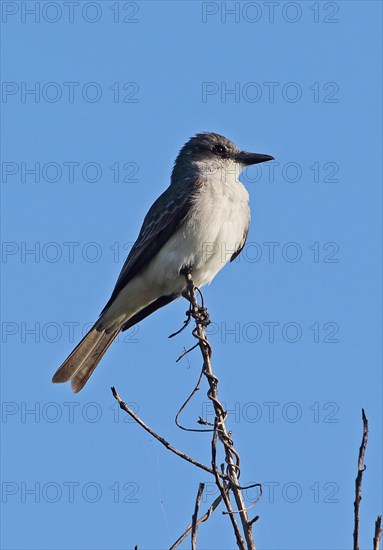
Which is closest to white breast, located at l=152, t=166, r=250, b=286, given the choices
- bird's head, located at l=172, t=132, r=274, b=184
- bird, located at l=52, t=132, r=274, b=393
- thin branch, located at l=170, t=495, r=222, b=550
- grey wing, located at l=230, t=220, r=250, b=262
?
bird, located at l=52, t=132, r=274, b=393

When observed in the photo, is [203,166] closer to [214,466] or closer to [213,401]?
[213,401]

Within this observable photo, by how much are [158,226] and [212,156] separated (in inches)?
46.2

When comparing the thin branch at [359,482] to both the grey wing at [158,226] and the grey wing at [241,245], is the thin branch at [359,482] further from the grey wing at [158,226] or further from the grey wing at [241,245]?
the grey wing at [241,245]

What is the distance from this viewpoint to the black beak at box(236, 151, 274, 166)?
8.85m

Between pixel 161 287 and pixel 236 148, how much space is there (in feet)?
5.72

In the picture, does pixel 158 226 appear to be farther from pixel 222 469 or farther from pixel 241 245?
pixel 222 469

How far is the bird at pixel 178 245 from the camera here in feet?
25.8

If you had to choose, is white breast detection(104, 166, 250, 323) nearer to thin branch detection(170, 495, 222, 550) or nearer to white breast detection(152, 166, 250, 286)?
white breast detection(152, 166, 250, 286)

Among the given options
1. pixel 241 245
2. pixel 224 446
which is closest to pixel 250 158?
pixel 241 245

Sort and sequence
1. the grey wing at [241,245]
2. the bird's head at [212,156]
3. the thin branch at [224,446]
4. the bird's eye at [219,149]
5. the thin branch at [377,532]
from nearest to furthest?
the thin branch at [377,532]
the thin branch at [224,446]
the grey wing at [241,245]
the bird's head at [212,156]
the bird's eye at [219,149]

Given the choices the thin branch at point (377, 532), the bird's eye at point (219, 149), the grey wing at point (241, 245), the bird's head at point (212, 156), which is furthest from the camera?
the bird's eye at point (219, 149)

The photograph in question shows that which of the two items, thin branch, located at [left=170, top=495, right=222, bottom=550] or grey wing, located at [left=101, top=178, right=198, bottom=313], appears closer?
thin branch, located at [left=170, top=495, right=222, bottom=550]

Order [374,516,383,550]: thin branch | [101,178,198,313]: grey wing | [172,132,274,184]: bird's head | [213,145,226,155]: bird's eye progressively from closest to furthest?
[374,516,383,550]: thin branch < [101,178,198,313]: grey wing < [172,132,274,184]: bird's head < [213,145,226,155]: bird's eye

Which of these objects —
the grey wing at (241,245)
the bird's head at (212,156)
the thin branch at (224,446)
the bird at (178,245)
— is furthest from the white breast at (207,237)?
the thin branch at (224,446)
